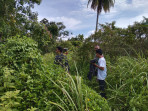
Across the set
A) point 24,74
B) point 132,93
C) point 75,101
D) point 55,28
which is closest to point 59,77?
point 75,101

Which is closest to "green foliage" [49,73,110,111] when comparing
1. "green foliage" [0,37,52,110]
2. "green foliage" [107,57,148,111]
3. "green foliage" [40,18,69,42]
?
"green foliage" [0,37,52,110]

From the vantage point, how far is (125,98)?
268 cm

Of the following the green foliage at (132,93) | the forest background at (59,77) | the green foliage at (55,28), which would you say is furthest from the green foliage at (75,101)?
the green foliage at (55,28)

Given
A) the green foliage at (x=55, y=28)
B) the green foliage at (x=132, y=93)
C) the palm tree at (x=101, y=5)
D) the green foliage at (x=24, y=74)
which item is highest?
the palm tree at (x=101, y=5)

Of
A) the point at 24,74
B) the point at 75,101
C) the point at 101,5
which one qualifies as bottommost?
the point at 75,101

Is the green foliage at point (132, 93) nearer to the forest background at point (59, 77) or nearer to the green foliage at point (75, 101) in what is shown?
the forest background at point (59, 77)

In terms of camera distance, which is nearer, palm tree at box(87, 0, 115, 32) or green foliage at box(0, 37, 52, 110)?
green foliage at box(0, 37, 52, 110)

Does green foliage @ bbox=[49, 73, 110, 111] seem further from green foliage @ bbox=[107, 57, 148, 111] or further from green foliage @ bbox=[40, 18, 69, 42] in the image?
green foliage @ bbox=[40, 18, 69, 42]

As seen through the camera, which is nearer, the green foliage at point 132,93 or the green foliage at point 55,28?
the green foliage at point 132,93

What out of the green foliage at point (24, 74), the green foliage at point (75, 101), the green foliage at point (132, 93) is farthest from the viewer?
the green foliage at point (132, 93)

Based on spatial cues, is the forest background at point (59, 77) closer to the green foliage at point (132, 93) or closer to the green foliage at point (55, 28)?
the green foliage at point (132, 93)

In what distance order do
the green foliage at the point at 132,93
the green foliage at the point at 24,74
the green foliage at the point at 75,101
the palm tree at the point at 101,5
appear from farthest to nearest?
the palm tree at the point at 101,5, the green foliage at the point at 132,93, the green foliage at the point at 75,101, the green foliage at the point at 24,74

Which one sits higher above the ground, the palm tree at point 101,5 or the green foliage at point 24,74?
the palm tree at point 101,5

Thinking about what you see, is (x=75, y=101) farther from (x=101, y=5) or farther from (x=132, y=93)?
(x=101, y=5)
